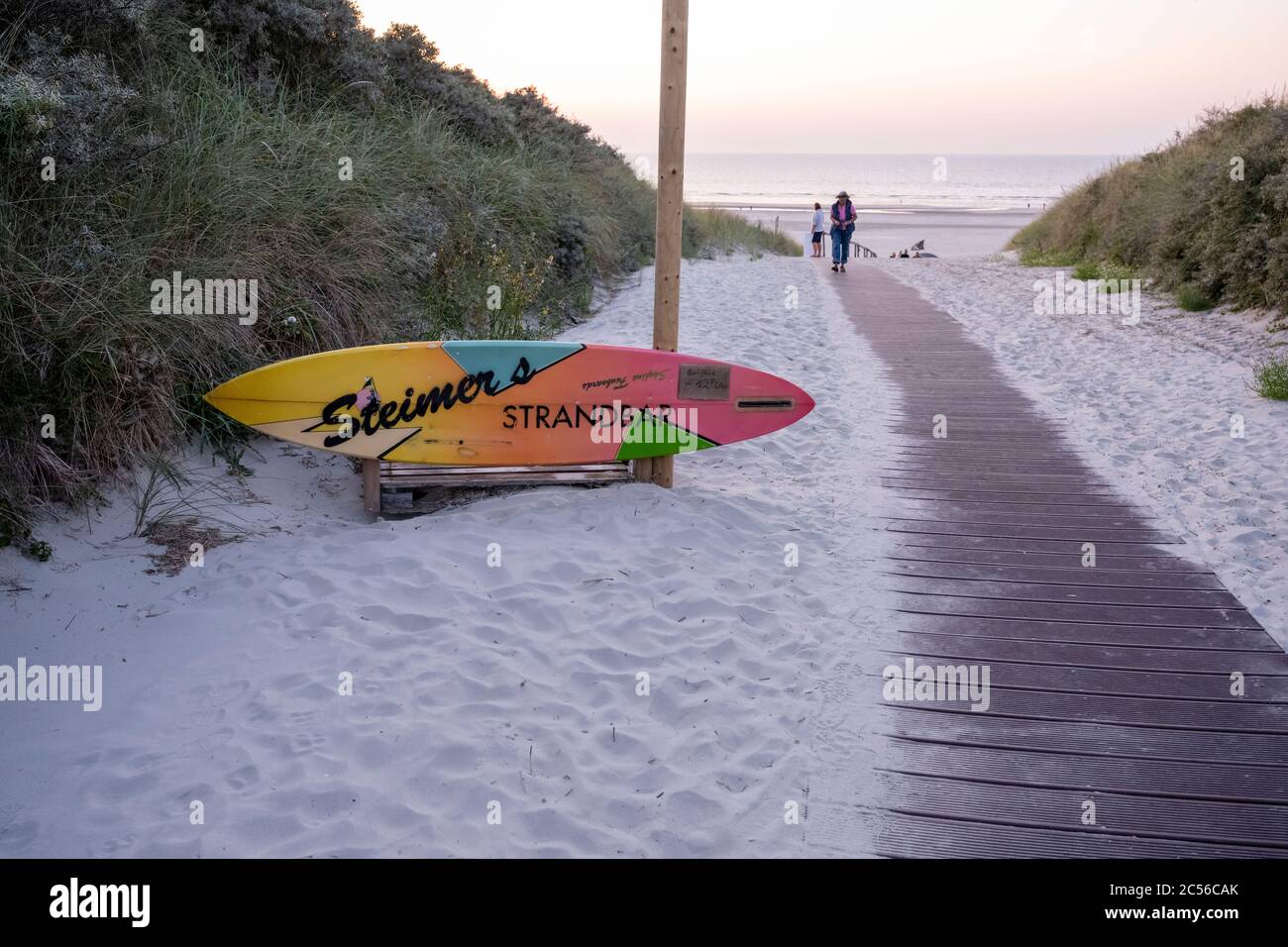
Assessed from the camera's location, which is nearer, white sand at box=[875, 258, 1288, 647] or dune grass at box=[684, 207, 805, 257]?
white sand at box=[875, 258, 1288, 647]

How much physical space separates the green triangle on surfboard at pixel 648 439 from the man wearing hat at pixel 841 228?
43.9ft

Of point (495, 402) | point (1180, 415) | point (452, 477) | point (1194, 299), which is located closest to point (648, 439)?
point (495, 402)

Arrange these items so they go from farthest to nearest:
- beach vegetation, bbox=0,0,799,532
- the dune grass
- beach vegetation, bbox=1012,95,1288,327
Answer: the dune grass
beach vegetation, bbox=1012,95,1288,327
beach vegetation, bbox=0,0,799,532

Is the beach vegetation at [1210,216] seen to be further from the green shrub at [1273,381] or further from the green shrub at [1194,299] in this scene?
the green shrub at [1273,381]

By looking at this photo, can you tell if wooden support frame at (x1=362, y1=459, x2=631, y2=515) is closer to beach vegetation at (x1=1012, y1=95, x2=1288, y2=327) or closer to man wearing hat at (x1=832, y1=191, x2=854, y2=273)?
beach vegetation at (x1=1012, y1=95, x2=1288, y2=327)

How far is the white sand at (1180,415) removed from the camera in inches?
203

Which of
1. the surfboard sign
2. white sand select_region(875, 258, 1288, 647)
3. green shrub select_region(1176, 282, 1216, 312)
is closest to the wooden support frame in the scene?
the surfboard sign

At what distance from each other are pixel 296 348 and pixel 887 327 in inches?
307

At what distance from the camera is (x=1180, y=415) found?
24.1 ft

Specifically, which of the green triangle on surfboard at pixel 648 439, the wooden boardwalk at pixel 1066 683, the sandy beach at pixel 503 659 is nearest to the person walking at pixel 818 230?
the sandy beach at pixel 503 659

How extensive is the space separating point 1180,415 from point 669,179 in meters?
4.52

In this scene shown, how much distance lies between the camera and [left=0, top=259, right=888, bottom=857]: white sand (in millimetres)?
3025

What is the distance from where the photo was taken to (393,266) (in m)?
7.37

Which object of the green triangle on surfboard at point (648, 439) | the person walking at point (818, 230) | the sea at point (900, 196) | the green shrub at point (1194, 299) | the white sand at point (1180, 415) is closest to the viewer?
the white sand at point (1180, 415)
